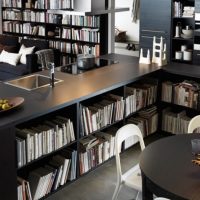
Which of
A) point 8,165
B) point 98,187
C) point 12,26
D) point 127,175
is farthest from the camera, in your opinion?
point 12,26

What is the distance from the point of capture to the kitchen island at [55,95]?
9.59 feet

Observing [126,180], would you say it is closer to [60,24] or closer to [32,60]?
[32,60]

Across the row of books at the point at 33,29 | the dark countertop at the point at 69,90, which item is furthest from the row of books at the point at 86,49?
the dark countertop at the point at 69,90

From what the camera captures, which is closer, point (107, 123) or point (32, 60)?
point (107, 123)

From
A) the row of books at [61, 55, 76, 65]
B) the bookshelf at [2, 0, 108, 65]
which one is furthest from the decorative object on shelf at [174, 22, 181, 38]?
the row of books at [61, 55, 76, 65]

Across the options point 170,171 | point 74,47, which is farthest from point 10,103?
point 74,47

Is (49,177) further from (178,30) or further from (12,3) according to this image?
(12,3)

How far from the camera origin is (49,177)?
3.42m

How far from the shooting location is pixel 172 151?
276 cm

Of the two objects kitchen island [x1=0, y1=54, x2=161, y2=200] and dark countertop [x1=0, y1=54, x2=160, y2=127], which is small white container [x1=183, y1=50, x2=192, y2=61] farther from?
dark countertop [x1=0, y1=54, x2=160, y2=127]

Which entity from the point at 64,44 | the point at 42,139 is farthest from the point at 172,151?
the point at 64,44

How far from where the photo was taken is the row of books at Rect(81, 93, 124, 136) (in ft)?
12.2

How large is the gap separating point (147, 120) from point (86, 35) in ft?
10.8

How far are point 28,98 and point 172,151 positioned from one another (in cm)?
137
